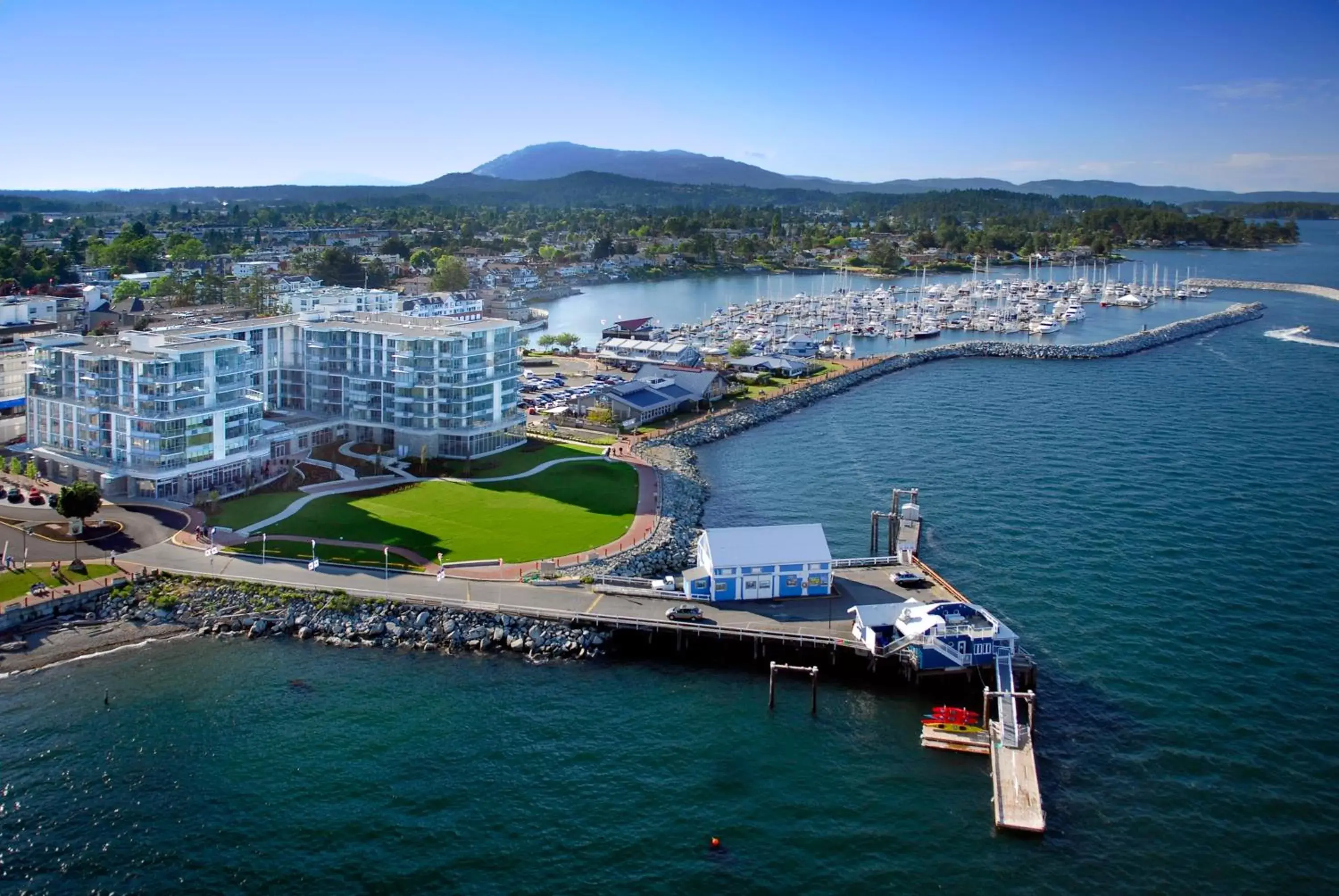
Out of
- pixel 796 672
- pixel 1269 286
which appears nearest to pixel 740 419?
pixel 796 672

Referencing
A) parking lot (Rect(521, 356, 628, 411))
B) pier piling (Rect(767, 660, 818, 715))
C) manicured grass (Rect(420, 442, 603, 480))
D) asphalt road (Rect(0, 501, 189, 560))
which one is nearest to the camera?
pier piling (Rect(767, 660, 818, 715))

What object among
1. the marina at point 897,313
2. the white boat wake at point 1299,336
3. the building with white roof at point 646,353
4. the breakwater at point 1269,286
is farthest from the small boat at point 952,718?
the breakwater at point 1269,286

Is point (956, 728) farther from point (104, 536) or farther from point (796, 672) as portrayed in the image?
point (104, 536)

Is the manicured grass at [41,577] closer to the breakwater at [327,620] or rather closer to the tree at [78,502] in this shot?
the tree at [78,502]

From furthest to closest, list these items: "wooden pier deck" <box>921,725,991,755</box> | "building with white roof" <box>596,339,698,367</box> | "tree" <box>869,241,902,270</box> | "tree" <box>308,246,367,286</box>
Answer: "tree" <box>869,241,902,270</box>
"tree" <box>308,246,367,286</box>
"building with white roof" <box>596,339,698,367</box>
"wooden pier deck" <box>921,725,991,755</box>

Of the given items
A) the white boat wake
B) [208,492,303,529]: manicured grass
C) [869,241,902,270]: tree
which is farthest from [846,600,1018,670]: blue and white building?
[869,241,902,270]: tree

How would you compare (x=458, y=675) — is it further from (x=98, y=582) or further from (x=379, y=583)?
(x=98, y=582)

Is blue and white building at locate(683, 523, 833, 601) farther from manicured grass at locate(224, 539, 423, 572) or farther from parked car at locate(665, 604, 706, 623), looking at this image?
manicured grass at locate(224, 539, 423, 572)
